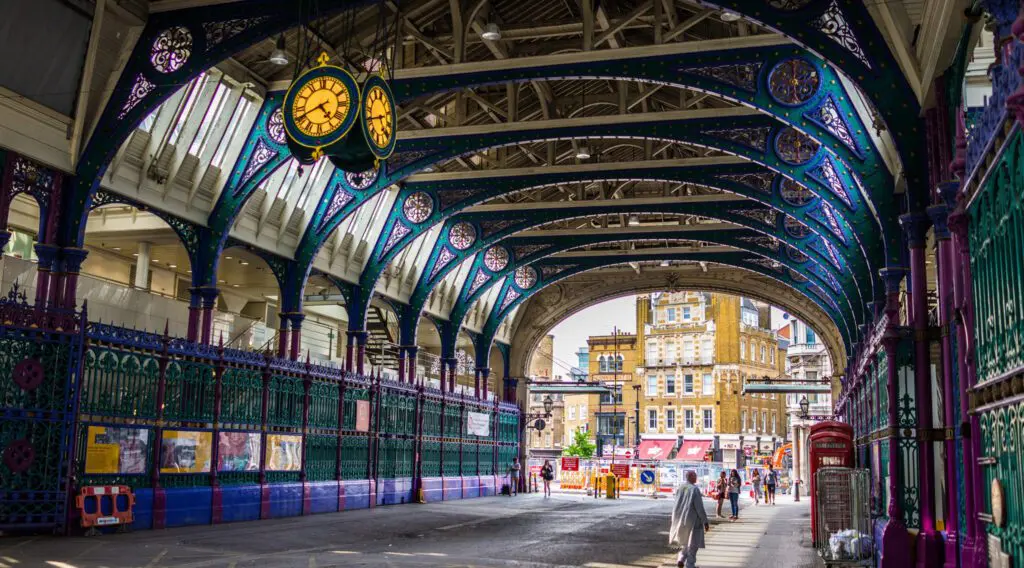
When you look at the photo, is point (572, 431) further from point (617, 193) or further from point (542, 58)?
point (542, 58)

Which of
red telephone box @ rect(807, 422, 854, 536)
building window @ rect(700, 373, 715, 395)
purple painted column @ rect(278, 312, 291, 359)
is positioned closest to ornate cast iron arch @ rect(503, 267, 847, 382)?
purple painted column @ rect(278, 312, 291, 359)

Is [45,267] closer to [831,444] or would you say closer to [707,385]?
[831,444]

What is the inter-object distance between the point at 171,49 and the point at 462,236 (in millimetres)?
17274

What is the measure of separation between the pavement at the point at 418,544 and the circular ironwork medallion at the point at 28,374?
8.65 feet

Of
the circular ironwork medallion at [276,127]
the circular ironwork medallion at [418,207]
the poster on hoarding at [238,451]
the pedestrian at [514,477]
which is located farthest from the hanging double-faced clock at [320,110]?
the pedestrian at [514,477]

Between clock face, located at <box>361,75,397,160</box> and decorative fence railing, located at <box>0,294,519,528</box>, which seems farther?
decorative fence railing, located at <box>0,294,519,528</box>

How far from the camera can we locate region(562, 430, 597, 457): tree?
86000mm

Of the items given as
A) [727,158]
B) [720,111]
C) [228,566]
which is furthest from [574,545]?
[727,158]

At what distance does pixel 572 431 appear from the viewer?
94.5 metres

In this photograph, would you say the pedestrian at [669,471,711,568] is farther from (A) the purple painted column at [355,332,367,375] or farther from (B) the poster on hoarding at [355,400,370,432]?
(A) the purple painted column at [355,332,367,375]

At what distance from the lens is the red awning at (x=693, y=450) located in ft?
250

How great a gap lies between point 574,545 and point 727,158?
1317 centimetres

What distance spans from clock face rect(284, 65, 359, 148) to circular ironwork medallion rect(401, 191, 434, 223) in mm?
17205

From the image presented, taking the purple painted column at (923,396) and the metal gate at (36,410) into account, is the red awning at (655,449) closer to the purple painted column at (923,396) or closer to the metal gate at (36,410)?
the metal gate at (36,410)
